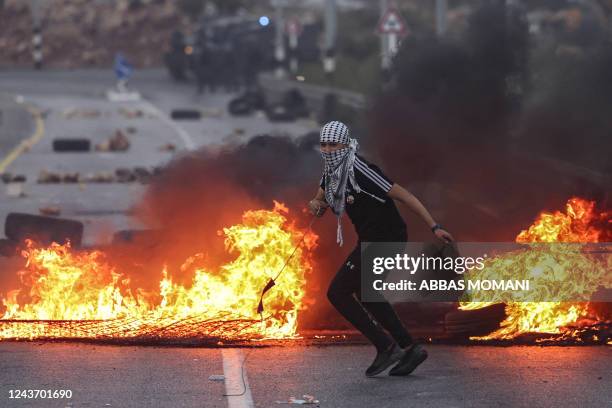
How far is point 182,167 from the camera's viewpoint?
13156 millimetres

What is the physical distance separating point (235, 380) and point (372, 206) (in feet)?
3.86

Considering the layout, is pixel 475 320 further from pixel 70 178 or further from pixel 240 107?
pixel 240 107

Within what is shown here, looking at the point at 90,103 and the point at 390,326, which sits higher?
the point at 390,326

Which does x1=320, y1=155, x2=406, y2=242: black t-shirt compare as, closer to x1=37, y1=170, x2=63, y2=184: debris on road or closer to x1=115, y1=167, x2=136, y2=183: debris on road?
x1=37, y1=170, x2=63, y2=184: debris on road

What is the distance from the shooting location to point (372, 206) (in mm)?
7652

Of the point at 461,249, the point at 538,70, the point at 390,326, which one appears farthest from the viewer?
the point at 538,70

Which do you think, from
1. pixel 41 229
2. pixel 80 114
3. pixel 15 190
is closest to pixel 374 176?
pixel 41 229

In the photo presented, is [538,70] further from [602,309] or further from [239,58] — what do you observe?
[239,58]

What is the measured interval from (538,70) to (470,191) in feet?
10.5

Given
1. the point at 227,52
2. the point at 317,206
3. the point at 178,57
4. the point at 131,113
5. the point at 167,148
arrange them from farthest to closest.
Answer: the point at 178,57
the point at 227,52
the point at 131,113
the point at 167,148
the point at 317,206

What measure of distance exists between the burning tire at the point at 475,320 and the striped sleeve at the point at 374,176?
1.36 metres

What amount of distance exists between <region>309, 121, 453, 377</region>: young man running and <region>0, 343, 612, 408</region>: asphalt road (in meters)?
0.17

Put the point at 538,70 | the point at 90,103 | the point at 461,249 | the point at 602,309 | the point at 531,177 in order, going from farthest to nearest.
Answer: the point at 90,103
the point at 538,70
the point at 531,177
the point at 461,249
the point at 602,309

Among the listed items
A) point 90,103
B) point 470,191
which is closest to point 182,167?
point 470,191
